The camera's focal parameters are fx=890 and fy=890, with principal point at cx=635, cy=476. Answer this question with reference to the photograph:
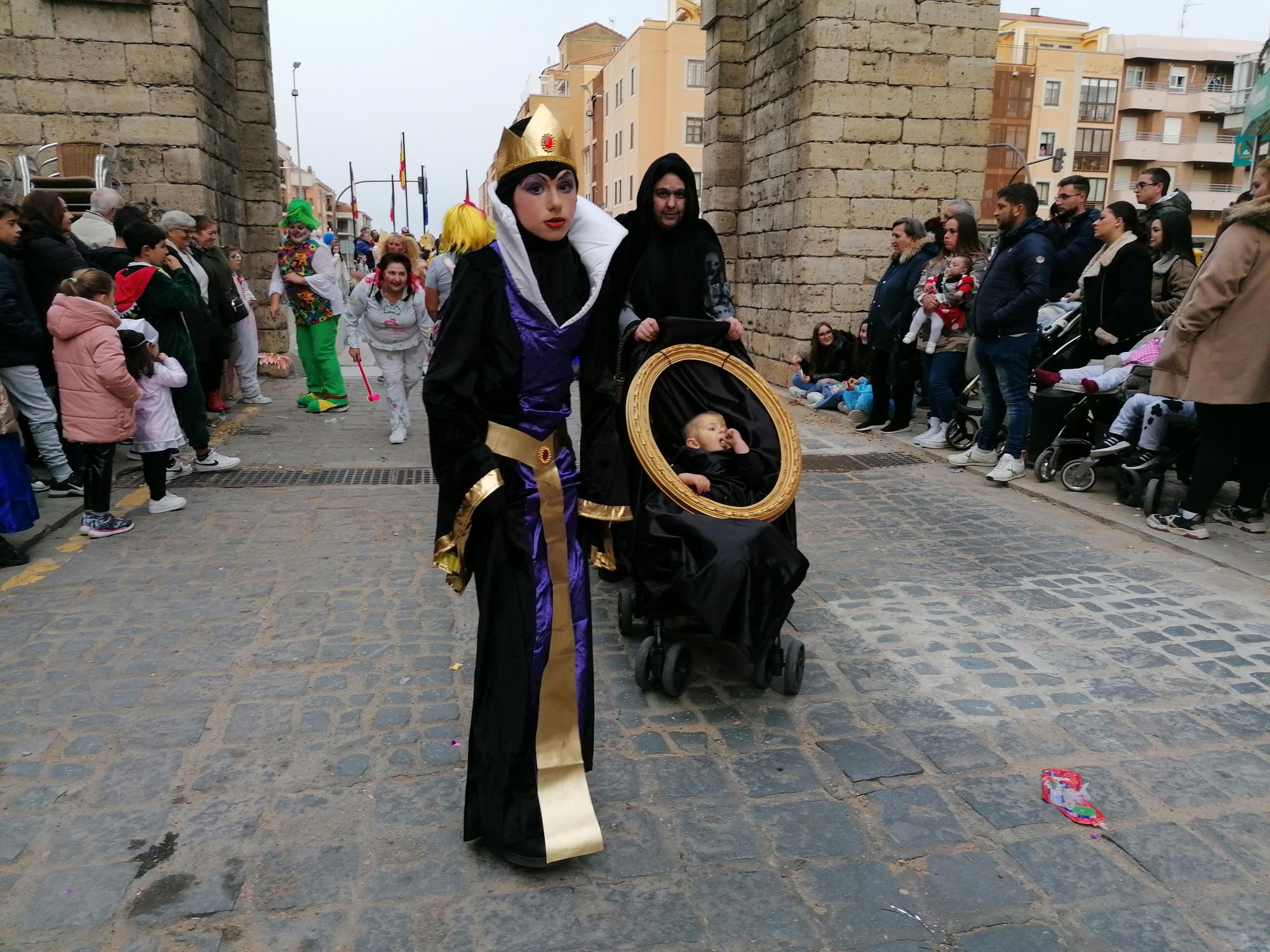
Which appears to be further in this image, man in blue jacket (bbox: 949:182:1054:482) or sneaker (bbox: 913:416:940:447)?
sneaker (bbox: 913:416:940:447)

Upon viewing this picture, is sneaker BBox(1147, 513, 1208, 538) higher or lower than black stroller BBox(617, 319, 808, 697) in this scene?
Result: lower

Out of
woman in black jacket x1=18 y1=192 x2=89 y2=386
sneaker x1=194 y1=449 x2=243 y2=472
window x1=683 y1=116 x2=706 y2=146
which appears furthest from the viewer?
window x1=683 y1=116 x2=706 y2=146

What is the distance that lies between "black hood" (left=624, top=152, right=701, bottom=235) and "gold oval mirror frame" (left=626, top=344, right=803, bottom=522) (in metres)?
0.80

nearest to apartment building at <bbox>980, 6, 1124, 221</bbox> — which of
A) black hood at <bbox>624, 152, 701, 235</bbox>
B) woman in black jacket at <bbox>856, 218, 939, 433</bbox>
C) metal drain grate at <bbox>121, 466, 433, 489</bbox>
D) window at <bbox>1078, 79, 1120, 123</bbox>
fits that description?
window at <bbox>1078, 79, 1120, 123</bbox>

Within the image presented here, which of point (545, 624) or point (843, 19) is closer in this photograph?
point (545, 624)

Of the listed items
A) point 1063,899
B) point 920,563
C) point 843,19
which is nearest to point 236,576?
point 920,563

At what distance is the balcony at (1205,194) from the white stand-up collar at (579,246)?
66.0m

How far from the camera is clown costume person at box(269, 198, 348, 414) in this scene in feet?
34.2

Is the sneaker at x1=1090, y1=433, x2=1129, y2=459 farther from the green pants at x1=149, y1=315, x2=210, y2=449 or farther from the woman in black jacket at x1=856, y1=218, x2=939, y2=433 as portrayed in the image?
the green pants at x1=149, y1=315, x2=210, y2=449

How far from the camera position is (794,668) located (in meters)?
3.74

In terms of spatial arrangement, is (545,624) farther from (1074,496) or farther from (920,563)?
(1074,496)

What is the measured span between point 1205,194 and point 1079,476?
66.0 meters

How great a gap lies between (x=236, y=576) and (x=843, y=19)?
953 centimetres

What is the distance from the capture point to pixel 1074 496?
6.76 m
